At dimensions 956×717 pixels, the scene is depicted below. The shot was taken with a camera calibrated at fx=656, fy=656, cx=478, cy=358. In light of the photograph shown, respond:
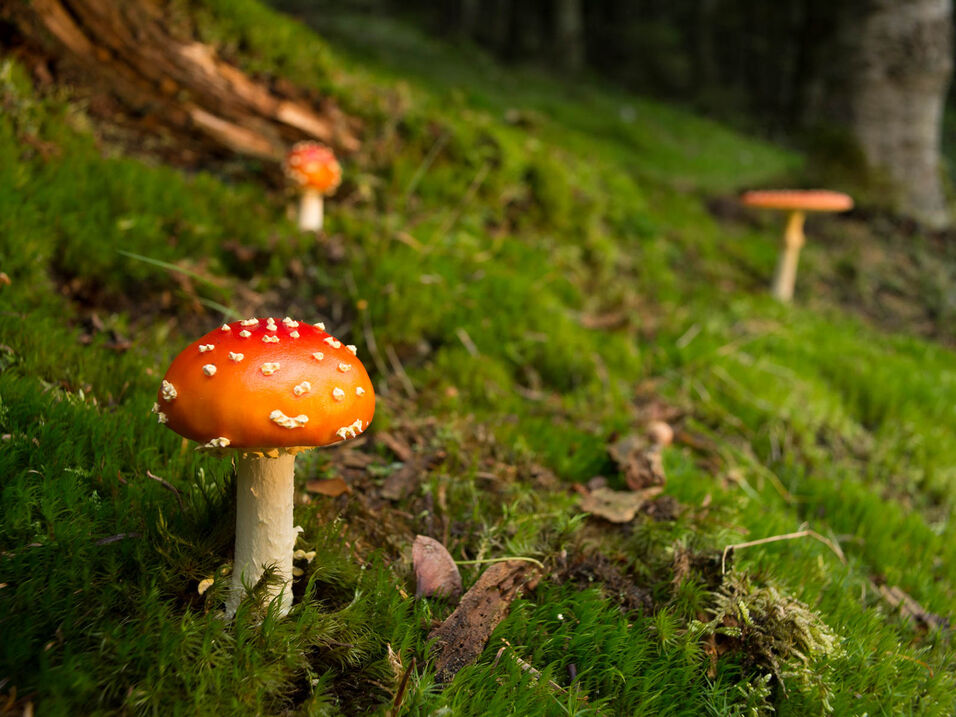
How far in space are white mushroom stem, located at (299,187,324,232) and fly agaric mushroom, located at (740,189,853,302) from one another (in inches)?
163

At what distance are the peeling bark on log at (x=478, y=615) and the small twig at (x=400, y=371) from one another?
1.50 m

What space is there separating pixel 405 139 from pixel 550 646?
14.5 ft

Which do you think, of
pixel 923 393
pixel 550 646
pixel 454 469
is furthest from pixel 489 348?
pixel 923 393

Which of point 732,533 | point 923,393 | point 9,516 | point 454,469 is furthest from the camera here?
point 923,393

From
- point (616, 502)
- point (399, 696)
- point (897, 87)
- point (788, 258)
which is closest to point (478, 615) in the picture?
point (399, 696)

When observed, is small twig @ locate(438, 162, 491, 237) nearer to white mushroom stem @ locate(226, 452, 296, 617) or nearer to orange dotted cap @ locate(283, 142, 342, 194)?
orange dotted cap @ locate(283, 142, 342, 194)

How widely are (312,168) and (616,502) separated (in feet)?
9.66

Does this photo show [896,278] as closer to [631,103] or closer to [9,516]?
[9,516]

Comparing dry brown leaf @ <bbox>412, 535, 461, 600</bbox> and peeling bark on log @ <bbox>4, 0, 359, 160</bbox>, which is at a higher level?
peeling bark on log @ <bbox>4, 0, 359, 160</bbox>

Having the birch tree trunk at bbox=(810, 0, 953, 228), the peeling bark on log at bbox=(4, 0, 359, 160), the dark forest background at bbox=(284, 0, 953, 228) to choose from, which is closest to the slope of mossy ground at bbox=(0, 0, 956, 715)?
the peeling bark on log at bbox=(4, 0, 359, 160)

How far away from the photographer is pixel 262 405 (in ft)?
5.72

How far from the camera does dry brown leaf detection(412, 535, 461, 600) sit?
7.44 feet

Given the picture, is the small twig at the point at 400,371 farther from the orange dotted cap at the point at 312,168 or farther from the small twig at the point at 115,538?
the small twig at the point at 115,538

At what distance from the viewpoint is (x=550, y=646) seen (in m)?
2.15
